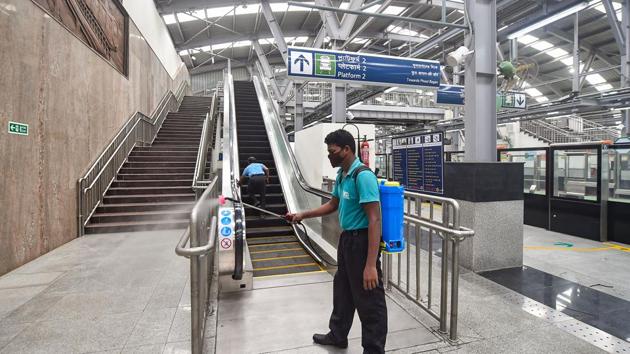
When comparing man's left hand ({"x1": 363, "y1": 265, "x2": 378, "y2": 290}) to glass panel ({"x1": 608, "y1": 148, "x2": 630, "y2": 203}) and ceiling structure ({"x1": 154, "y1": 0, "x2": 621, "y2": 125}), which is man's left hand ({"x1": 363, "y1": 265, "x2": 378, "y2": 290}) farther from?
ceiling structure ({"x1": 154, "y1": 0, "x2": 621, "y2": 125})

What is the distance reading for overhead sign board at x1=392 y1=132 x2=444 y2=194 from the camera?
478 centimetres

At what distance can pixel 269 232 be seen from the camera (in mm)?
5617

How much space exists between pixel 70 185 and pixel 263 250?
12.5 feet

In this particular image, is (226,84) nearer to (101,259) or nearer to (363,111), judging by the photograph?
(363,111)

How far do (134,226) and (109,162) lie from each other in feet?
5.99

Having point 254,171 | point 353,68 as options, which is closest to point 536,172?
point 353,68

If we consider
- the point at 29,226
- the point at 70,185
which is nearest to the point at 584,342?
the point at 29,226

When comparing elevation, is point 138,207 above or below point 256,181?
below

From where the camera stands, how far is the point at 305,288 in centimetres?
358

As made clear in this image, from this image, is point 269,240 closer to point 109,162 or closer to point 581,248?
point 109,162

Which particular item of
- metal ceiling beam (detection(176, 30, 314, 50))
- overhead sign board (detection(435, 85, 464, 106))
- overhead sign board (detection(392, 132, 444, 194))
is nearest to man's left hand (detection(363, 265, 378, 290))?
overhead sign board (detection(392, 132, 444, 194))

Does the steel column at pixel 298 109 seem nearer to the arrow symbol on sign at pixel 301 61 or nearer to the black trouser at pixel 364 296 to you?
the arrow symbol on sign at pixel 301 61

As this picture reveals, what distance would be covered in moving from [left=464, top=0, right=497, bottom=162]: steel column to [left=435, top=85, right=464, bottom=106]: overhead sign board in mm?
3150

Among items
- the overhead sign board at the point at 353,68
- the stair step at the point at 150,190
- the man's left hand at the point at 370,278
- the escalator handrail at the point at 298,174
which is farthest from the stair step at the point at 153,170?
the man's left hand at the point at 370,278
